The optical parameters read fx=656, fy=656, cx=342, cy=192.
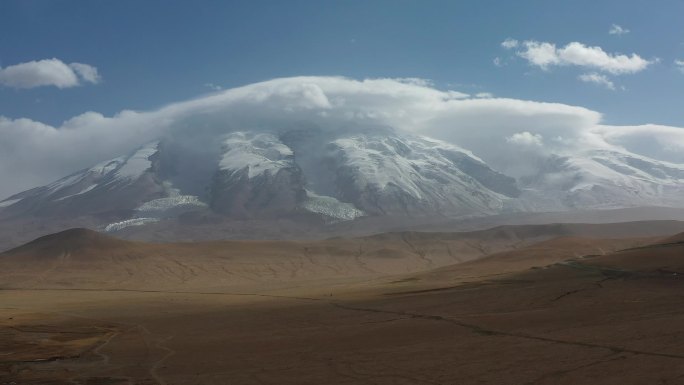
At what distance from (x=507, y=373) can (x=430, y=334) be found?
1091 cm

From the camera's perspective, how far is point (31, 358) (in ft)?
119

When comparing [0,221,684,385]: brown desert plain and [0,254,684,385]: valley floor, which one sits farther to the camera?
[0,221,684,385]: brown desert plain

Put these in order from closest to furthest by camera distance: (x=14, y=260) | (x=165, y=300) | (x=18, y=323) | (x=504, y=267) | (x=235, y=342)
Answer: (x=235, y=342) → (x=18, y=323) → (x=165, y=300) → (x=504, y=267) → (x=14, y=260)

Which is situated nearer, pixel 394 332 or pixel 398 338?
pixel 398 338

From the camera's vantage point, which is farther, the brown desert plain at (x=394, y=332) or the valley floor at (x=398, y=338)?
the brown desert plain at (x=394, y=332)

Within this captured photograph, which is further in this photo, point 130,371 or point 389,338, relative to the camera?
point 389,338

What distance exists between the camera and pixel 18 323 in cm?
5394

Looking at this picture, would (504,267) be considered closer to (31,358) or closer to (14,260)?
(31,358)

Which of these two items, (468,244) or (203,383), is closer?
(203,383)

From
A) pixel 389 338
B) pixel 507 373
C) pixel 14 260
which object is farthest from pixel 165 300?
pixel 14 260

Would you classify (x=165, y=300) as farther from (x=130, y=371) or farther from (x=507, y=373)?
(x=507, y=373)

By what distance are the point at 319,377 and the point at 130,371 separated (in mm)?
9915

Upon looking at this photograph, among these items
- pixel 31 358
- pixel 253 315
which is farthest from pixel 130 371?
pixel 253 315

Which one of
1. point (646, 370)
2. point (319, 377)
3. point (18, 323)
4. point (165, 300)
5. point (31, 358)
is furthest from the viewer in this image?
point (165, 300)
